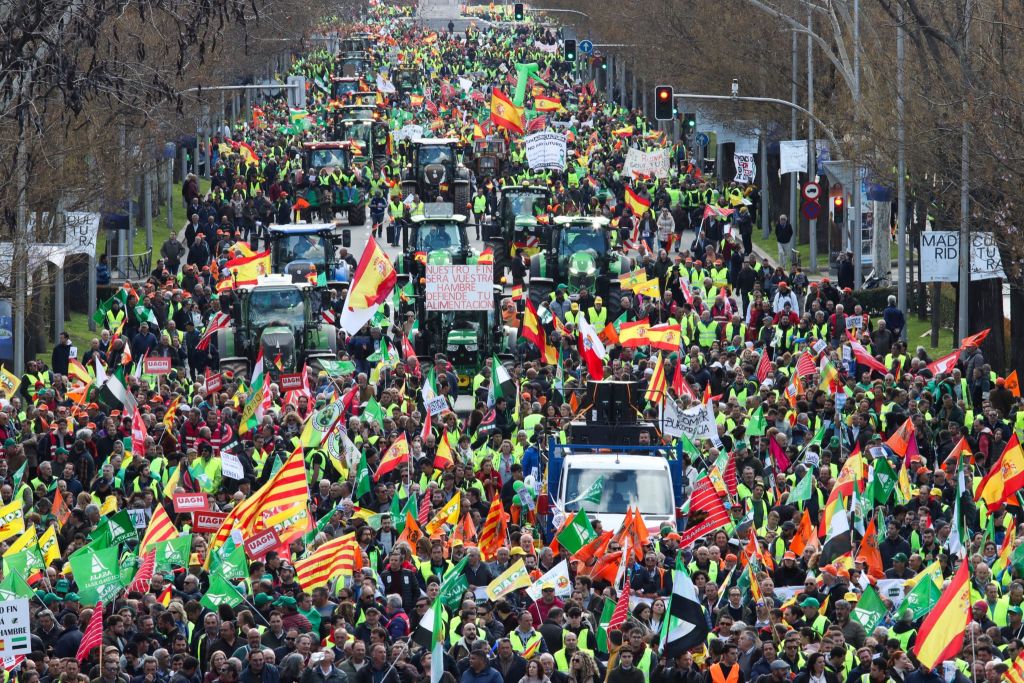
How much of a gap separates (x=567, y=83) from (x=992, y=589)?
8383cm

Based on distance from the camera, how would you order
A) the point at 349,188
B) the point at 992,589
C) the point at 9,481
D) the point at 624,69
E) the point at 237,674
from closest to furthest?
the point at 237,674, the point at 992,589, the point at 9,481, the point at 349,188, the point at 624,69

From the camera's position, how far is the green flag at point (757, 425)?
26719 millimetres

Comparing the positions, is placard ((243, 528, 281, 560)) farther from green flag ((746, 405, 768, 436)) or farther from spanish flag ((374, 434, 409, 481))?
green flag ((746, 405, 768, 436))

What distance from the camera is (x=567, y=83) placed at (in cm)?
10169

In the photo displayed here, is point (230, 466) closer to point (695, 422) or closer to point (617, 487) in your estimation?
point (617, 487)

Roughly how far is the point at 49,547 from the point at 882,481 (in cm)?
810

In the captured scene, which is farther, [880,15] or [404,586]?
[880,15]

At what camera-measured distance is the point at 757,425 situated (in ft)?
87.7

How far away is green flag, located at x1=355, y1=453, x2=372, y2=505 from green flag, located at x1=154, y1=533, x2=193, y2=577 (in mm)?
3948

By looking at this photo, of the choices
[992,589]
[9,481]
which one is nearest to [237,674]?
[992,589]

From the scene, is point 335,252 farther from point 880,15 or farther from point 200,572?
point 200,572

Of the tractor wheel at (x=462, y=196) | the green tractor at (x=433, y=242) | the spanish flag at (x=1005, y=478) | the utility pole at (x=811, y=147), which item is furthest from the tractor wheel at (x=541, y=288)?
the spanish flag at (x=1005, y=478)

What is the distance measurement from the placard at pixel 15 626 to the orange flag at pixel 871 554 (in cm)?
729

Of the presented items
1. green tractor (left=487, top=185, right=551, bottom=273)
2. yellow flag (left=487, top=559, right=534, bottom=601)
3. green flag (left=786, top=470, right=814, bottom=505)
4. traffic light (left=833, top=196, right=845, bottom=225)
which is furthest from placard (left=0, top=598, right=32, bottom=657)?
traffic light (left=833, top=196, right=845, bottom=225)
